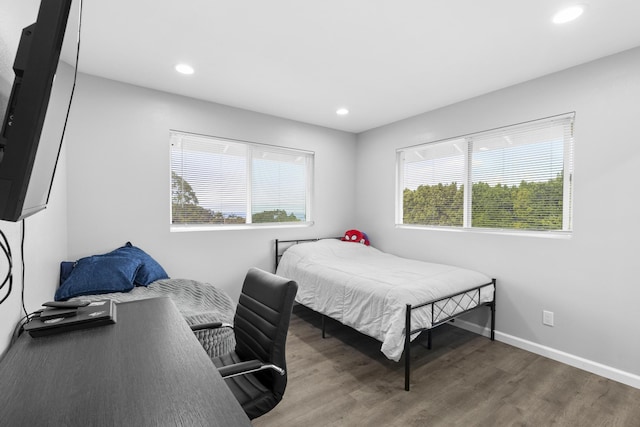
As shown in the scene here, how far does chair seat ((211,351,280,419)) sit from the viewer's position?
50.2 inches

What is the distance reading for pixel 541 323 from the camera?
2.73m

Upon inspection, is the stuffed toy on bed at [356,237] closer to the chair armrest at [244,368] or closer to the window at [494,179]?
the window at [494,179]

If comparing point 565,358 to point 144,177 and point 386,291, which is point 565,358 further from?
point 144,177

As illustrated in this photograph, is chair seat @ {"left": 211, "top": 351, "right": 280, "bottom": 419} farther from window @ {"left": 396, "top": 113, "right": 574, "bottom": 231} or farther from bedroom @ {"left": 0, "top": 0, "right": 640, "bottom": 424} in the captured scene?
window @ {"left": 396, "top": 113, "right": 574, "bottom": 231}

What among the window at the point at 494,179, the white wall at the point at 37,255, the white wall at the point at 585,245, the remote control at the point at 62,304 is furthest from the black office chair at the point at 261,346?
the window at the point at 494,179

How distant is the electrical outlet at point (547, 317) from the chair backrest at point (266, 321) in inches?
101

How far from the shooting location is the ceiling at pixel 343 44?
1848 mm

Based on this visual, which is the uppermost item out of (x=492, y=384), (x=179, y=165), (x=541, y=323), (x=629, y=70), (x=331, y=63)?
(x=331, y=63)

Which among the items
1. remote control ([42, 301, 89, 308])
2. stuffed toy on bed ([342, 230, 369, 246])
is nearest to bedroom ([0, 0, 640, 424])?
remote control ([42, 301, 89, 308])

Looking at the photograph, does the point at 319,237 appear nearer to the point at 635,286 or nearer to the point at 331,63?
the point at 331,63

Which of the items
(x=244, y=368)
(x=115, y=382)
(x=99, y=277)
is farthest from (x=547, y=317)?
(x=99, y=277)

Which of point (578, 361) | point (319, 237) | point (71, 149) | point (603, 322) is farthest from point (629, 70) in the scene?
point (71, 149)

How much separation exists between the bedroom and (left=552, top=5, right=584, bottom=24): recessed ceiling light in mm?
831

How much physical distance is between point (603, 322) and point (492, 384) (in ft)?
3.47
